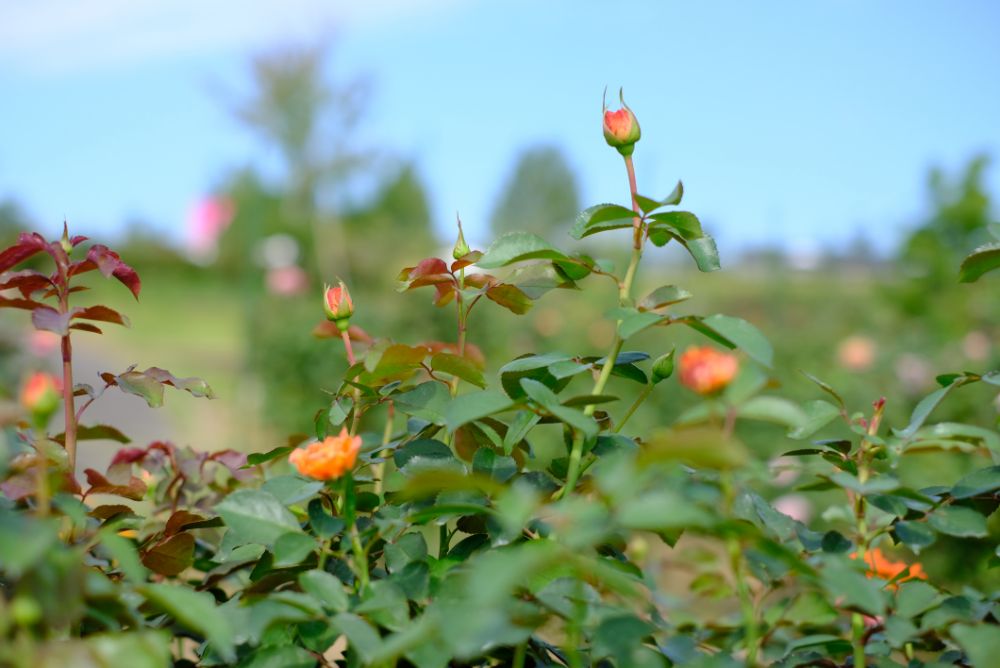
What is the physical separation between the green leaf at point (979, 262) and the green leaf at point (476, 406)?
369mm

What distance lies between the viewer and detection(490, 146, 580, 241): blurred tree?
1157 inches

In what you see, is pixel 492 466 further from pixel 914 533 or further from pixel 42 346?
pixel 42 346

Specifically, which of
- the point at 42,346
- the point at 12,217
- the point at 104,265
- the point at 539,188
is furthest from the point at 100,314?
the point at 539,188

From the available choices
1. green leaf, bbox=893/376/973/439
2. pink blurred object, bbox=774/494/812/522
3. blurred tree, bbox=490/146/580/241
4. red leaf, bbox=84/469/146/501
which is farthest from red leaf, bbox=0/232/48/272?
blurred tree, bbox=490/146/580/241

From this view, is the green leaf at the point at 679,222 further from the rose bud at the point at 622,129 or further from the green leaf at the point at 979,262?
the green leaf at the point at 979,262

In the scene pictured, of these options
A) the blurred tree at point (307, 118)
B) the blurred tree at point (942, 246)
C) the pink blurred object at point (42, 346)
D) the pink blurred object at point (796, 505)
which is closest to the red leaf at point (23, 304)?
the pink blurred object at point (796, 505)

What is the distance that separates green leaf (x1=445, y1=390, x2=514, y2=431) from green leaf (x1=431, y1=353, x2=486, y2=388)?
114 mm

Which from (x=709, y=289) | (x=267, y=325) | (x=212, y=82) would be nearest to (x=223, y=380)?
(x=267, y=325)

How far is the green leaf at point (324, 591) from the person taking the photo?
1.55 feet

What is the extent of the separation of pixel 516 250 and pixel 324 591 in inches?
9.7

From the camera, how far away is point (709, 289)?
11438 millimetres

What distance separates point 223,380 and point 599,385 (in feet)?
28.4

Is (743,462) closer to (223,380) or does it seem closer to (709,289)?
(223,380)

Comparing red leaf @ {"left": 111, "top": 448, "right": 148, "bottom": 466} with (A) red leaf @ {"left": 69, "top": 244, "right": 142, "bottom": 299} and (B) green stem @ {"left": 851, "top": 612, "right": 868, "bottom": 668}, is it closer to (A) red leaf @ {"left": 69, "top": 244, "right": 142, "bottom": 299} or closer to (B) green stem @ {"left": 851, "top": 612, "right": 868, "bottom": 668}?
(A) red leaf @ {"left": 69, "top": 244, "right": 142, "bottom": 299}
